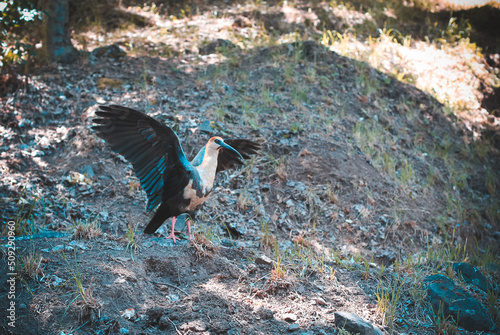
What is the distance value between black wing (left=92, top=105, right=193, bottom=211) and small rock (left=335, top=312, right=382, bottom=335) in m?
Answer: 1.52

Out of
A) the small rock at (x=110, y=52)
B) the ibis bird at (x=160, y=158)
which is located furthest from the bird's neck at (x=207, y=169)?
the small rock at (x=110, y=52)

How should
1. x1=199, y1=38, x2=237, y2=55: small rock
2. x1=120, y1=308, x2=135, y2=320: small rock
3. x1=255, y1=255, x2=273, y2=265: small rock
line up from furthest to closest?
1. x1=199, y1=38, x2=237, y2=55: small rock
2. x1=255, y1=255, x2=273, y2=265: small rock
3. x1=120, y1=308, x2=135, y2=320: small rock

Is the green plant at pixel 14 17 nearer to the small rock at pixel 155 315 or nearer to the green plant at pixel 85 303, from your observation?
the green plant at pixel 85 303

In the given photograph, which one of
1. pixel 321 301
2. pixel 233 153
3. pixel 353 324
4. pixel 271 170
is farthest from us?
pixel 271 170

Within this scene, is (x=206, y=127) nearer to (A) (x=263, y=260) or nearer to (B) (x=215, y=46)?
(A) (x=263, y=260)

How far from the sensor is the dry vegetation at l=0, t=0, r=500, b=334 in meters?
3.09

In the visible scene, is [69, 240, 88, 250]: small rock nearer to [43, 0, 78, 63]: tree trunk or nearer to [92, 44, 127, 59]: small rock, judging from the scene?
[43, 0, 78, 63]: tree trunk

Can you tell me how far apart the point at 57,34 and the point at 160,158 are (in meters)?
4.78

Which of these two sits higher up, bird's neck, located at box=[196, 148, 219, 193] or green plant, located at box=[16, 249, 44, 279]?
bird's neck, located at box=[196, 148, 219, 193]

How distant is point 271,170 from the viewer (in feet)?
17.8

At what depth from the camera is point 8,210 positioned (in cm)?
417

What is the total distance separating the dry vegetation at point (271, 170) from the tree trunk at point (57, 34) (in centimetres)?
28

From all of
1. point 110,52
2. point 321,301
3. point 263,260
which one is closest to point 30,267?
point 263,260

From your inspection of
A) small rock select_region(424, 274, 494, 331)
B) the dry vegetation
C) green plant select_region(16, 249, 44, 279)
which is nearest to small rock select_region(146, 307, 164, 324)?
the dry vegetation
